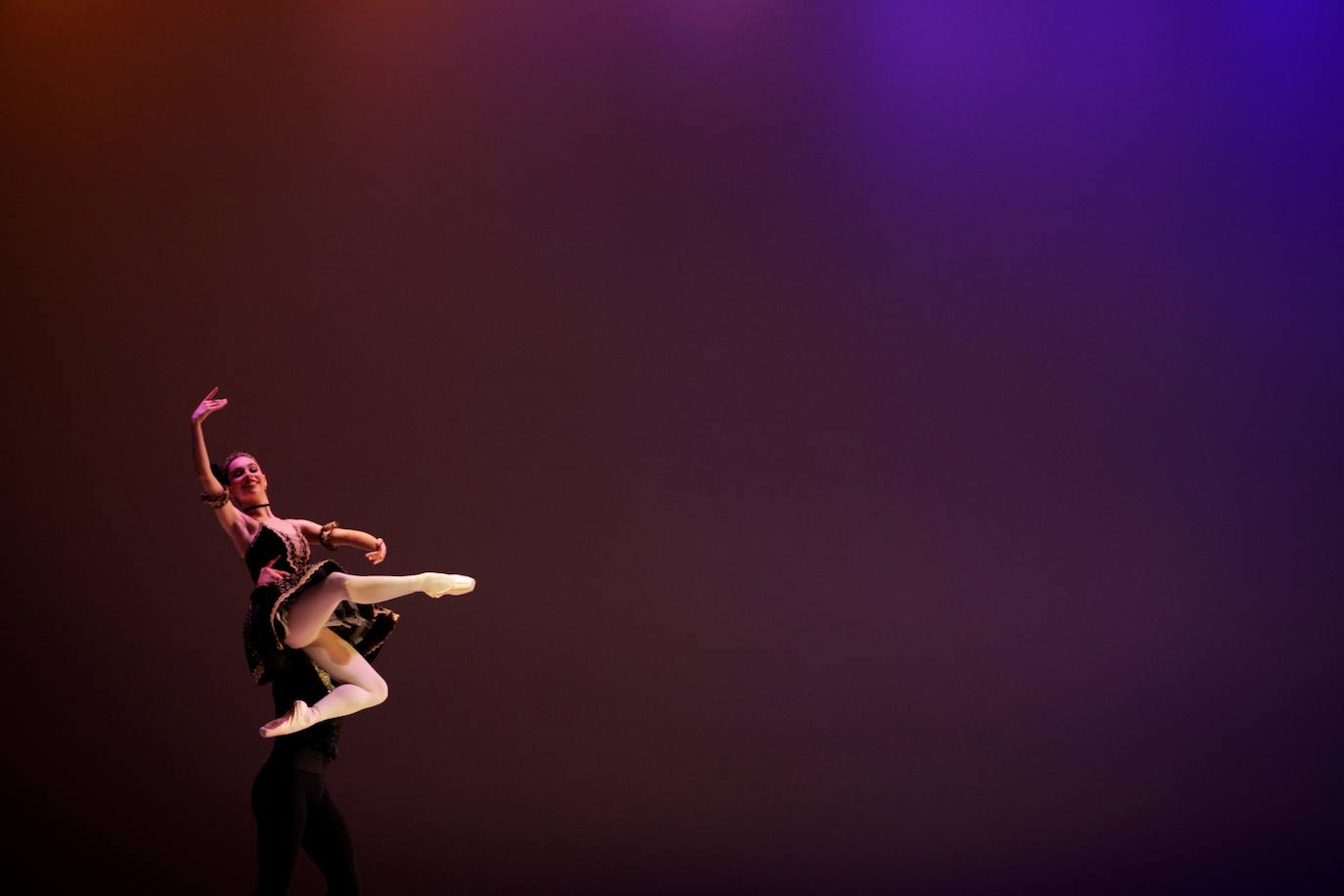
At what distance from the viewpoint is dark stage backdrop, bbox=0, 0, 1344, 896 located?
15.1 feet

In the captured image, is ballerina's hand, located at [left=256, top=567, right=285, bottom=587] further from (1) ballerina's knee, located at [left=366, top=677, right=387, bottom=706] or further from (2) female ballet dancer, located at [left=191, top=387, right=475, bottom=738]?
(1) ballerina's knee, located at [left=366, top=677, right=387, bottom=706]

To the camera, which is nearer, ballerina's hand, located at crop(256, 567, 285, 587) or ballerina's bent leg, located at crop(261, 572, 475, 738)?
ballerina's bent leg, located at crop(261, 572, 475, 738)

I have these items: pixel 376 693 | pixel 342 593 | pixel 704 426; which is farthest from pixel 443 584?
pixel 704 426

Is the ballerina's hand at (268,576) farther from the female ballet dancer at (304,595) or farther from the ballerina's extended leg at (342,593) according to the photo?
the ballerina's extended leg at (342,593)

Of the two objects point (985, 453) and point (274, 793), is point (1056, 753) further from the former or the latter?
point (274, 793)

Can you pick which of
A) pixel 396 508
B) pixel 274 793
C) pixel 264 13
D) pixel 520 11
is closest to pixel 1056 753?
pixel 396 508

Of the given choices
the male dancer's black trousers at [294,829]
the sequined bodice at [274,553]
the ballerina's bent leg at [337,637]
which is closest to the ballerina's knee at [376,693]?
the ballerina's bent leg at [337,637]

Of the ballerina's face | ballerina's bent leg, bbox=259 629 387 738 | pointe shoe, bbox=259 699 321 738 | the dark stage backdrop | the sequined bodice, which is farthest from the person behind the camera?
the dark stage backdrop

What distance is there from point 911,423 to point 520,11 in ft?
6.81

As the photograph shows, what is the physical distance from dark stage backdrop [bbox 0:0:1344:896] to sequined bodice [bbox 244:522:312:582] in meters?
1.36

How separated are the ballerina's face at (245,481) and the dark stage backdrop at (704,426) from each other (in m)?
1.23

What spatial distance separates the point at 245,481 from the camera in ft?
11.1

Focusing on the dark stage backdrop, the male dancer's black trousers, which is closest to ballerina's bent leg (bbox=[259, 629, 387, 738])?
the male dancer's black trousers

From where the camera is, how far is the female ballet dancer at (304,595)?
3.08m
